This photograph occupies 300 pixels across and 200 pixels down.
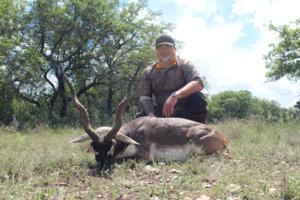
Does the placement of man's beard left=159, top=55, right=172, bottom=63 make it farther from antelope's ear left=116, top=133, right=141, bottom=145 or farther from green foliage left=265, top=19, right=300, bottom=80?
green foliage left=265, top=19, right=300, bottom=80

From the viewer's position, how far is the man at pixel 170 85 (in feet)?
20.3

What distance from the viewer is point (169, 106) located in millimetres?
5930

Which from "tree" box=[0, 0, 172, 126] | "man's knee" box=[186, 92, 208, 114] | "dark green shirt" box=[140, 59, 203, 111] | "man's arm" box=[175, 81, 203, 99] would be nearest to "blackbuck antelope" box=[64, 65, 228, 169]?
"man's arm" box=[175, 81, 203, 99]

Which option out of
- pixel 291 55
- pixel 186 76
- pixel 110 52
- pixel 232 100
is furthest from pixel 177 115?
pixel 232 100

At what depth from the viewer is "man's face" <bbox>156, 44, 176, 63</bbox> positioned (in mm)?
6336

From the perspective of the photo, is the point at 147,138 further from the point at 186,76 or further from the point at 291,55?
the point at 291,55

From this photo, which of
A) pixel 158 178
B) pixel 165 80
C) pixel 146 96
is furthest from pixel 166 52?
pixel 158 178

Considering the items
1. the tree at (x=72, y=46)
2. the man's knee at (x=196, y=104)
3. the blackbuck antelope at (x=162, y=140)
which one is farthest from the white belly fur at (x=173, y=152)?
the tree at (x=72, y=46)

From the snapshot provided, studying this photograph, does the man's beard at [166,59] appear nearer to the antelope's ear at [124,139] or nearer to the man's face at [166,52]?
the man's face at [166,52]

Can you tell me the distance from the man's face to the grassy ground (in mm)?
1639

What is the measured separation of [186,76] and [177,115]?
570 mm

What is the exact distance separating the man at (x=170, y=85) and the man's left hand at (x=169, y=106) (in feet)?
0.08

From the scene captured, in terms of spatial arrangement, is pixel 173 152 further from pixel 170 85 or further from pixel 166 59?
pixel 166 59

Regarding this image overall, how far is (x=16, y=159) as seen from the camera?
498cm
